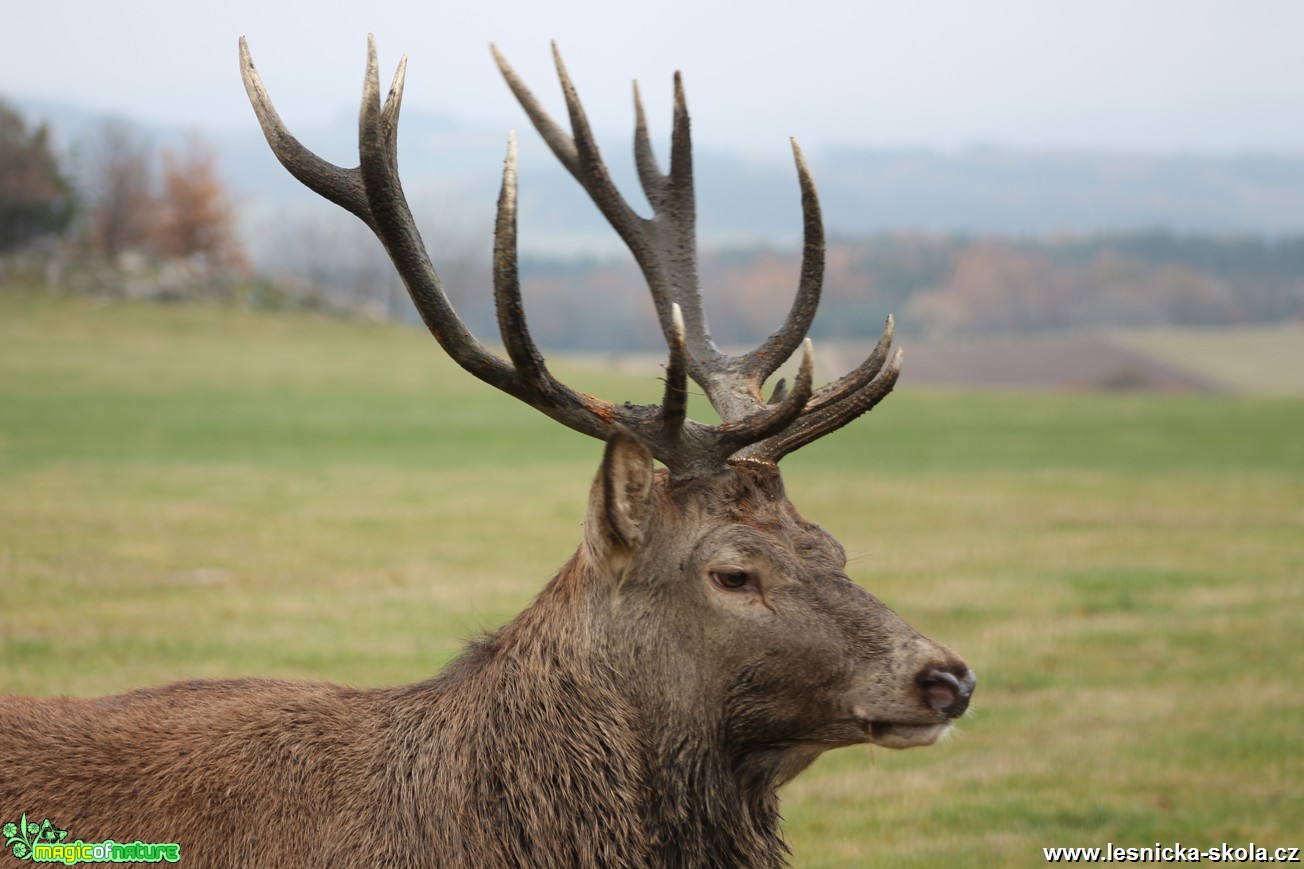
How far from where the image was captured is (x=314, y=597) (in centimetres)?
1136

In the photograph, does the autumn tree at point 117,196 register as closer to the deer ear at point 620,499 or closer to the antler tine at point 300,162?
the antler tine at point 300,162

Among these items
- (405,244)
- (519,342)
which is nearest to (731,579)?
(519,342)

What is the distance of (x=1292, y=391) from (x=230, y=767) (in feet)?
245

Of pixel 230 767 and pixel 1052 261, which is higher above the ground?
pixel 1052 261

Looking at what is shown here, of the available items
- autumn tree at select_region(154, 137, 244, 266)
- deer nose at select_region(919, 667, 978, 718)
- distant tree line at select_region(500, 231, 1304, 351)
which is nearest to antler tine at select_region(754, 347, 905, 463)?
deer nose at select_region(919, 667, 978, 718)

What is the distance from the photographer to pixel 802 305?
479cm

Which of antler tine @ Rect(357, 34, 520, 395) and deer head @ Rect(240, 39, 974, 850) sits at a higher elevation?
antler tine @ Rect(357, 34, 520, 395)

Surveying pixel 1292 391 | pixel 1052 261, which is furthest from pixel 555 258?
pixel 1292 391

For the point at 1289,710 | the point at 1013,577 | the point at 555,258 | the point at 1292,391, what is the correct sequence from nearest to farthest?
the point at 1289,710
the point at 1013,577
the point at 1292,391
the point at 555,258

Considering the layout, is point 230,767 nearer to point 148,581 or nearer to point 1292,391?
point 148,581

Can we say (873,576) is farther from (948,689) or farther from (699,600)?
(948,689)

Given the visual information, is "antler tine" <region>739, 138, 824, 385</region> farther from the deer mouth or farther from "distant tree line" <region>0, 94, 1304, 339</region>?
"distant tree line" <region>0, 94, 1304, 339</region>

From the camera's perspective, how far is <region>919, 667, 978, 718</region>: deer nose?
11.2 feet

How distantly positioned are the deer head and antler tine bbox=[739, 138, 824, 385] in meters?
0.77
